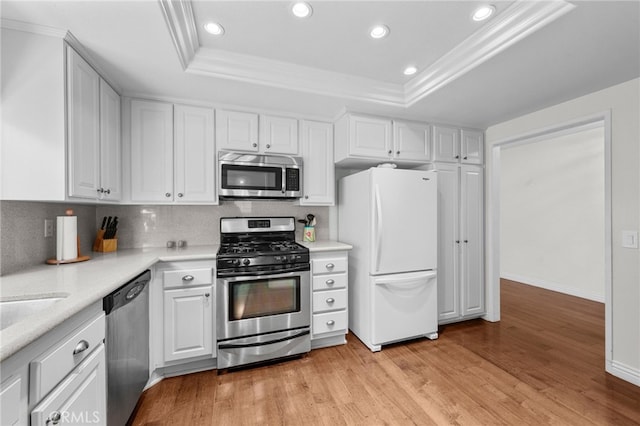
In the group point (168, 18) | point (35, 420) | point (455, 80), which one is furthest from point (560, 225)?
point (35, 420)

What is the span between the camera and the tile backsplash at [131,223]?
155 centimetres

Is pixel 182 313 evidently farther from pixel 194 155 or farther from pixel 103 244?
pixel 194 155

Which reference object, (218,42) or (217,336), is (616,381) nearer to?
(217,336)

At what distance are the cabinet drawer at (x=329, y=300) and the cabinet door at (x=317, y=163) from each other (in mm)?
942

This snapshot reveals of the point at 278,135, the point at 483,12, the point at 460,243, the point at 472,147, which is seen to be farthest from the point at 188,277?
the point at 472,147

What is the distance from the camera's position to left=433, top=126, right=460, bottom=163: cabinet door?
299 cm

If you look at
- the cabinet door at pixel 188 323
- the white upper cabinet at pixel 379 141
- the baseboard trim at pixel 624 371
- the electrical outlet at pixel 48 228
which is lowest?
the baseboard trim at pixel 624 371

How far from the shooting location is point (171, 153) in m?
2.37

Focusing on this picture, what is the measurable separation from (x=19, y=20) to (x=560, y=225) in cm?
651

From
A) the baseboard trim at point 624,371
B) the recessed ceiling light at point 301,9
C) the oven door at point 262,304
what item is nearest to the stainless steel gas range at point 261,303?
the oven door at point 262,304

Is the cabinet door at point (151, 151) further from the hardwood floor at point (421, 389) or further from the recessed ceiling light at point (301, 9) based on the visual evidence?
the hardwood floor at point (421, 389)

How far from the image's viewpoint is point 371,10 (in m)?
1.56

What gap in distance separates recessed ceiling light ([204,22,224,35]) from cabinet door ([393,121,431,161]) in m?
1.84
